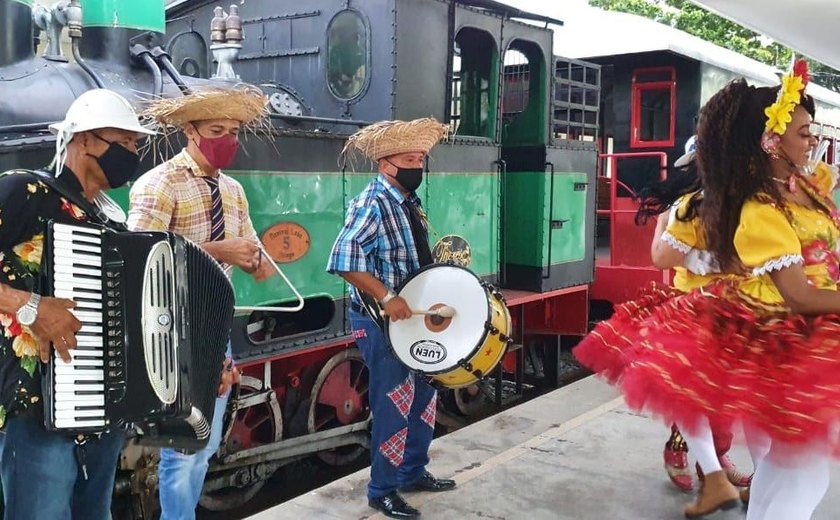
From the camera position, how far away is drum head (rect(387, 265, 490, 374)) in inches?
127

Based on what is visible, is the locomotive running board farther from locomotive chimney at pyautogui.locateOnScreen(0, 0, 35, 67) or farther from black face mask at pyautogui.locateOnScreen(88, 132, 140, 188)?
locomotive chimney at pyautogui.locateOnScreen(0, 0, 35, 67)

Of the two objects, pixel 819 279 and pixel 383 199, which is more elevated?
pixel 383 199

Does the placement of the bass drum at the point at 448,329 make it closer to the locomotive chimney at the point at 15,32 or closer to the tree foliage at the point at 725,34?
the locomotive chimney at the point at 15,32

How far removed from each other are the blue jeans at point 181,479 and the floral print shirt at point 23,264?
2.62 ft

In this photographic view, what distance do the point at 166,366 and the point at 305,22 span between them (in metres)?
3.57

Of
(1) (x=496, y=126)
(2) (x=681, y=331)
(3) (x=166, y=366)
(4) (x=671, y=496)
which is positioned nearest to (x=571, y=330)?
(1) (x=496, y=126)

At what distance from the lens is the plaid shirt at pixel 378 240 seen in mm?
3172

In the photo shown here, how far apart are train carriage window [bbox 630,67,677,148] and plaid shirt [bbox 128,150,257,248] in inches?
284

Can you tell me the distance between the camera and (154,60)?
4293 millimetres

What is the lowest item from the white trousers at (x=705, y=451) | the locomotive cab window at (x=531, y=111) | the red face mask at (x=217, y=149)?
the white trousers at (x=705, y=451)

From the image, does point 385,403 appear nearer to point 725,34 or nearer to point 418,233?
point 418,233

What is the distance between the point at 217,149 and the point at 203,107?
150 mm

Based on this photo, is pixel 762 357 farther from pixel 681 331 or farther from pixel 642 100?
pixel 642 100

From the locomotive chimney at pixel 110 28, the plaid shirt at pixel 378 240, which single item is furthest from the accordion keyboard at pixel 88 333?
the locomotive chimney at pixel 110 28
